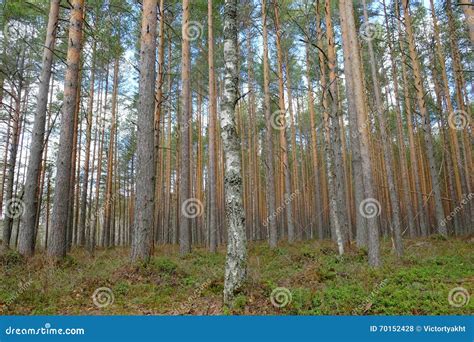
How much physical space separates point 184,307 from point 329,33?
10050 mm

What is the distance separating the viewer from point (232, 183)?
5.18 meters

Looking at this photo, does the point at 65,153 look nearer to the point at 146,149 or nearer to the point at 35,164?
the point at 35,164

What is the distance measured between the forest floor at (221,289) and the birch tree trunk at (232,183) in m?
0.32

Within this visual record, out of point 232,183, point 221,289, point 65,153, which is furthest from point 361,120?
point 65,153

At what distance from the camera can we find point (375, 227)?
24.7 feet

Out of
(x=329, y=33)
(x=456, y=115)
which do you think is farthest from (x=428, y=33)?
(x=329, y=33)

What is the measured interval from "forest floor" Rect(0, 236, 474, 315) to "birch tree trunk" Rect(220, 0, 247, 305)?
317 millimetres

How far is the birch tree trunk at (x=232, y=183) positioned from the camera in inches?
197

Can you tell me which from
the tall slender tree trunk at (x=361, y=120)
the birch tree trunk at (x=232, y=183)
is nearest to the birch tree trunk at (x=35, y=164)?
the birch tree trunk at (x=232, y=183)

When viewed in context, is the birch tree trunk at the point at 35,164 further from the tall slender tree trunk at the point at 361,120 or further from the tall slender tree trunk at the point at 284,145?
the tall slender tree trunk at the point at 284,145

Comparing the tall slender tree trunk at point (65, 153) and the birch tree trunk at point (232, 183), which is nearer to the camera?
the birch tree trunk at point (232, 183)

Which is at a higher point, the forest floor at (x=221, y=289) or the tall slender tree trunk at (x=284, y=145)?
the tall slender tree trunk at (x=284, y=145)

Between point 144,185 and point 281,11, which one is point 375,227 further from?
point 281,11

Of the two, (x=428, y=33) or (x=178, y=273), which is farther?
(x=428, y=33)
